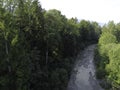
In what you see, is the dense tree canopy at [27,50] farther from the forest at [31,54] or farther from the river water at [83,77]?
the river water at [83,77]

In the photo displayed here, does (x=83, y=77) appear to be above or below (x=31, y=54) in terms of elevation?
below

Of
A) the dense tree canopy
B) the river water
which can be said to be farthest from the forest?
the river water

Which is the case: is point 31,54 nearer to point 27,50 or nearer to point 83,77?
point 27,50

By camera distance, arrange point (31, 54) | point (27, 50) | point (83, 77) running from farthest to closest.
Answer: point (83, 77)
point (31, 54)
point (27, 50)

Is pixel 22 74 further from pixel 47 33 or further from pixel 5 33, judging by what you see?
pixel 47 33

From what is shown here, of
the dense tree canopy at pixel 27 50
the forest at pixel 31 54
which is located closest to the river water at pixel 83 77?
the forest at pixel 31 54

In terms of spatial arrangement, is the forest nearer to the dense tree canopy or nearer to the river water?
the dense tree canopy

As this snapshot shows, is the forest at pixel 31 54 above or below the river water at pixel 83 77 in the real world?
above

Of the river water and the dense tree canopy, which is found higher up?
the dense tree canopy

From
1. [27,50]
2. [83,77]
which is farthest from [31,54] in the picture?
[83,77]
